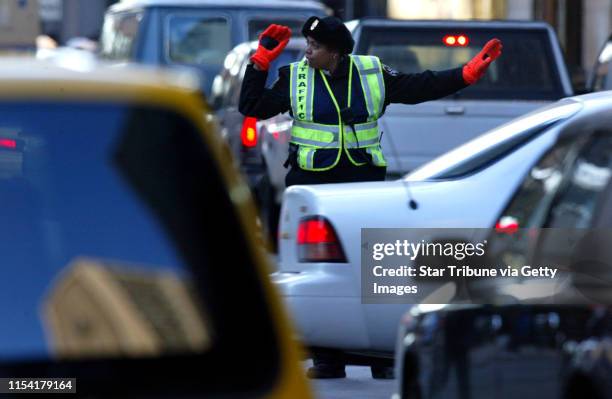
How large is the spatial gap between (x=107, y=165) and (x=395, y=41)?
9.70 meters

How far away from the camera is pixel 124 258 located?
10.6 feet

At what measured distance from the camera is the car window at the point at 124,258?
3.16m

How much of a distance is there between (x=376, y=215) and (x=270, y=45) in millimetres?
1957

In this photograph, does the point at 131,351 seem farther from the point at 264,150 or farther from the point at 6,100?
the point at 264,150

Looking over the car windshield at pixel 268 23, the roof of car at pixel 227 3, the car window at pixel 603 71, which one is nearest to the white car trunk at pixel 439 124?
the car window at pixel 603 71

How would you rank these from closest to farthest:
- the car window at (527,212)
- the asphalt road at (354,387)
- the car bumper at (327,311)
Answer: the car window at (527,212) → the car bumper at (327,311) → the asphalt road at (354,387)

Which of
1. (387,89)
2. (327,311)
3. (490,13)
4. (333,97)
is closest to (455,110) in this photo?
(387,89)

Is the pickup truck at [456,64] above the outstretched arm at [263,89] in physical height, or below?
below

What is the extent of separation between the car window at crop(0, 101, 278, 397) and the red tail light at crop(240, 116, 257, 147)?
38.6 ft

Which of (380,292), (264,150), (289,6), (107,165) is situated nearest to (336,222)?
(380,292)

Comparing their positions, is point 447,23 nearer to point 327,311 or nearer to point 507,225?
point 327,311

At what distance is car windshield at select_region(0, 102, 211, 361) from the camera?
3.17 m

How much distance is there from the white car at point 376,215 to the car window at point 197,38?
11974 mm

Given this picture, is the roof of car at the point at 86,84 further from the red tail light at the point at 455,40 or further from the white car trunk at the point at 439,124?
the red tail light at the point at 455,40
